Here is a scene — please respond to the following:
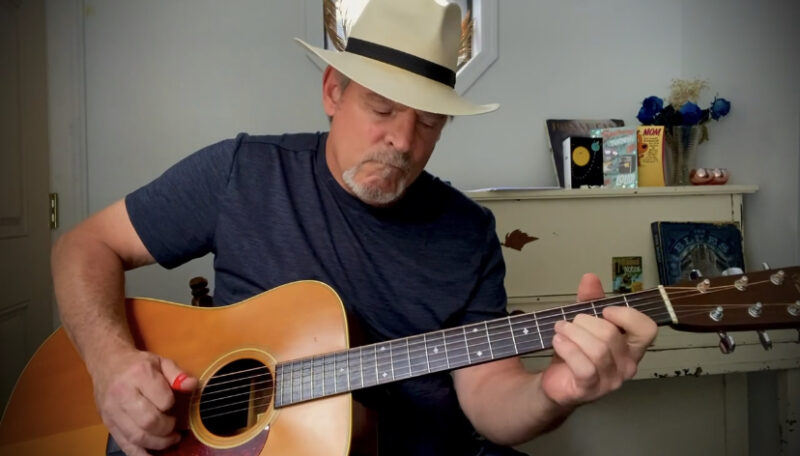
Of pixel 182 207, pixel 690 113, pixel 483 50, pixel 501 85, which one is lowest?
pixel 182 207

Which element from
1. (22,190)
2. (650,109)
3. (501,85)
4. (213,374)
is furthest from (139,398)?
(650,109)

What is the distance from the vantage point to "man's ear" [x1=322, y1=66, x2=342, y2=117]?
3.62ft

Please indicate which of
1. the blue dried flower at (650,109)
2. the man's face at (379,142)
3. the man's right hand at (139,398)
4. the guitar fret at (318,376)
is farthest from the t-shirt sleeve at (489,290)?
the blue dried flower at (650,109)

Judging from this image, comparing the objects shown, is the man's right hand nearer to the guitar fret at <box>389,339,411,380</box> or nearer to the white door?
the guitar fret at <box>389,339,411,380</box>

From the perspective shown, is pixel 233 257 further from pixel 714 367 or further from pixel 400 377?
pixel 714 367

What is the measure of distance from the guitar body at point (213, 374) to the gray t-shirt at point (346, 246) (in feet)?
0.47

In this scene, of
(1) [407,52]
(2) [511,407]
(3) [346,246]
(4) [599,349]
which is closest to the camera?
(4) [599,349]

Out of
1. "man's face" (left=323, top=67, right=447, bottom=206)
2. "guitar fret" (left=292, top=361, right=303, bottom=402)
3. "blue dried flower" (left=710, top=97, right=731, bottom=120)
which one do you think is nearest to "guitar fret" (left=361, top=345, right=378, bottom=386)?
"guitar fret" (left=292, top=361, right=303, bottom=402)

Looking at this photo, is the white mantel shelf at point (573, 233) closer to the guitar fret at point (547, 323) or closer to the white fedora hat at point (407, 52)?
the white fedora hat at point (407, 52)

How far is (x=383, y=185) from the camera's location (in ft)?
3.32

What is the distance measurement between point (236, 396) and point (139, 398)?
0.53ft

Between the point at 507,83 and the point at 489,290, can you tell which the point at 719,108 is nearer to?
the point at 507,83

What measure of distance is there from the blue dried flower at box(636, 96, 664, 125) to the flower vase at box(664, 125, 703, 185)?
0.32ft

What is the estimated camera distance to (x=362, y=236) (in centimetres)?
109
